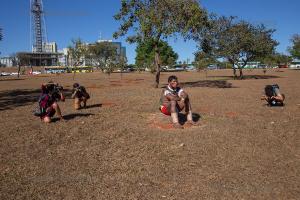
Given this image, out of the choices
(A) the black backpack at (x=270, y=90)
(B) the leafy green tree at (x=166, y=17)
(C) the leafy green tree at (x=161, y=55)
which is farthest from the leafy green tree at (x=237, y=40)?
(C) the leafy green tree at (x=161, y=55)

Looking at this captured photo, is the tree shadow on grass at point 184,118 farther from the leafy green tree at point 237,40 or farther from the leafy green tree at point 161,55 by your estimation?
the leafy green tree at point 161,55

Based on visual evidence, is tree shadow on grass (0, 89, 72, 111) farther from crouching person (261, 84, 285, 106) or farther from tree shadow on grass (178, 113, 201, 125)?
crouching person (261, 84, 285, 106)

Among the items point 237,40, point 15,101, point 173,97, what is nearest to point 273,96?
point 173,97

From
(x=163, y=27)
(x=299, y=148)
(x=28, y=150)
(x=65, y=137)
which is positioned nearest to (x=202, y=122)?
(x=299, y=148)

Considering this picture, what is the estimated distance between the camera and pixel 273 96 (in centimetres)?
1361

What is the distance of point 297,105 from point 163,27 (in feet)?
40.7

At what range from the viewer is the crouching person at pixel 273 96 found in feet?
44.2

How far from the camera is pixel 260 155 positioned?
22.7ft

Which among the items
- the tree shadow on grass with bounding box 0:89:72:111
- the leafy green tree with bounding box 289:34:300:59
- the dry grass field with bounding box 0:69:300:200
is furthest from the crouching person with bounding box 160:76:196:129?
the leafy green tree with bounding box 289:34:300:59

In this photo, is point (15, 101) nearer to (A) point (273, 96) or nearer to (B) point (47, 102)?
(B) point (47, 102)

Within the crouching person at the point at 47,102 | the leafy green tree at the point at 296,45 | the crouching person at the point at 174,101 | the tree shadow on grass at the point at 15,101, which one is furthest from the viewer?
the leafy green tree at the point at 296,45

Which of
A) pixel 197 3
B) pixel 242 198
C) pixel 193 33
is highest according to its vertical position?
pixel 197 3

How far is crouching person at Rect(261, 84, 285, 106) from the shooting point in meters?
13.5

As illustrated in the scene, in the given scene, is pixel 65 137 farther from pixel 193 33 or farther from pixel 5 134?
pixel 193 33
